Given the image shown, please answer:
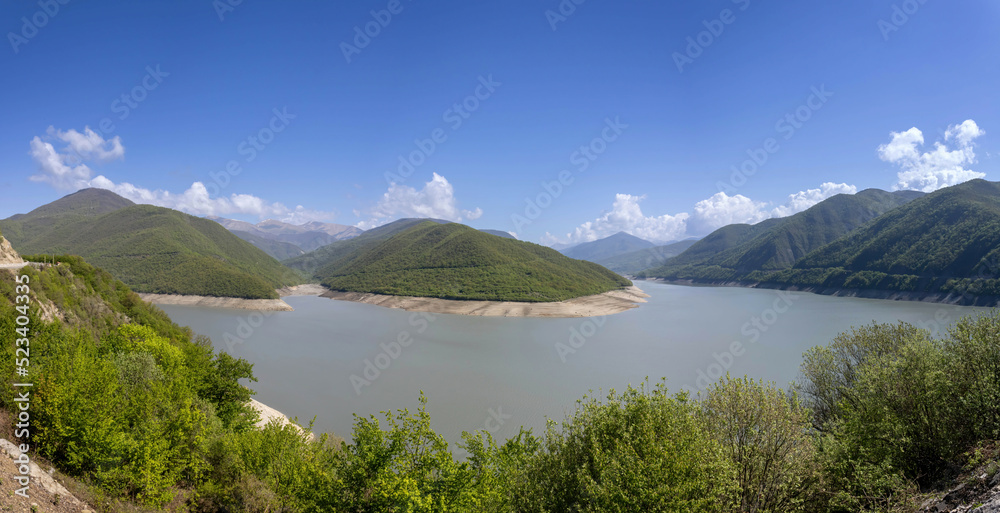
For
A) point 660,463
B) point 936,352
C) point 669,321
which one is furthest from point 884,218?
point 660,463

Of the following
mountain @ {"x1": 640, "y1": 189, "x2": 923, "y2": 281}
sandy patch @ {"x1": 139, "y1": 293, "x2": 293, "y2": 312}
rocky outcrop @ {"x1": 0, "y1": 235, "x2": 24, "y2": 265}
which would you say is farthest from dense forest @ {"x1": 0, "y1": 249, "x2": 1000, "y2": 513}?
mountain @ {"x1": 640, "y1": 189, "x2": 923, "y2": 281}

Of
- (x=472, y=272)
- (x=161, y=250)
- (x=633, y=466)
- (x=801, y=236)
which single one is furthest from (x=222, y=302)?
(x=801, y=236)

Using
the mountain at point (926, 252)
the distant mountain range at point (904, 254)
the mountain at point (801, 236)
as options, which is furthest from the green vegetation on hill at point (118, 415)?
the mountain at point (801, 236)

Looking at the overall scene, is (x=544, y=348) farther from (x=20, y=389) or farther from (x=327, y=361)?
(x=20, y=389)

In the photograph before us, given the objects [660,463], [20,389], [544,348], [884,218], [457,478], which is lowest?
[544,348]

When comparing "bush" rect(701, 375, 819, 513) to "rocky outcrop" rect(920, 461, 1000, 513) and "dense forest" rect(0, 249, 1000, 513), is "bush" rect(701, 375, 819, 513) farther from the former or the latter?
"rocky outcrop" rect(920, 461, 1000, 513)

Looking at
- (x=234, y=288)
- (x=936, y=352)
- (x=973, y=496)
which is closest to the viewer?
(x=973, y=496)
